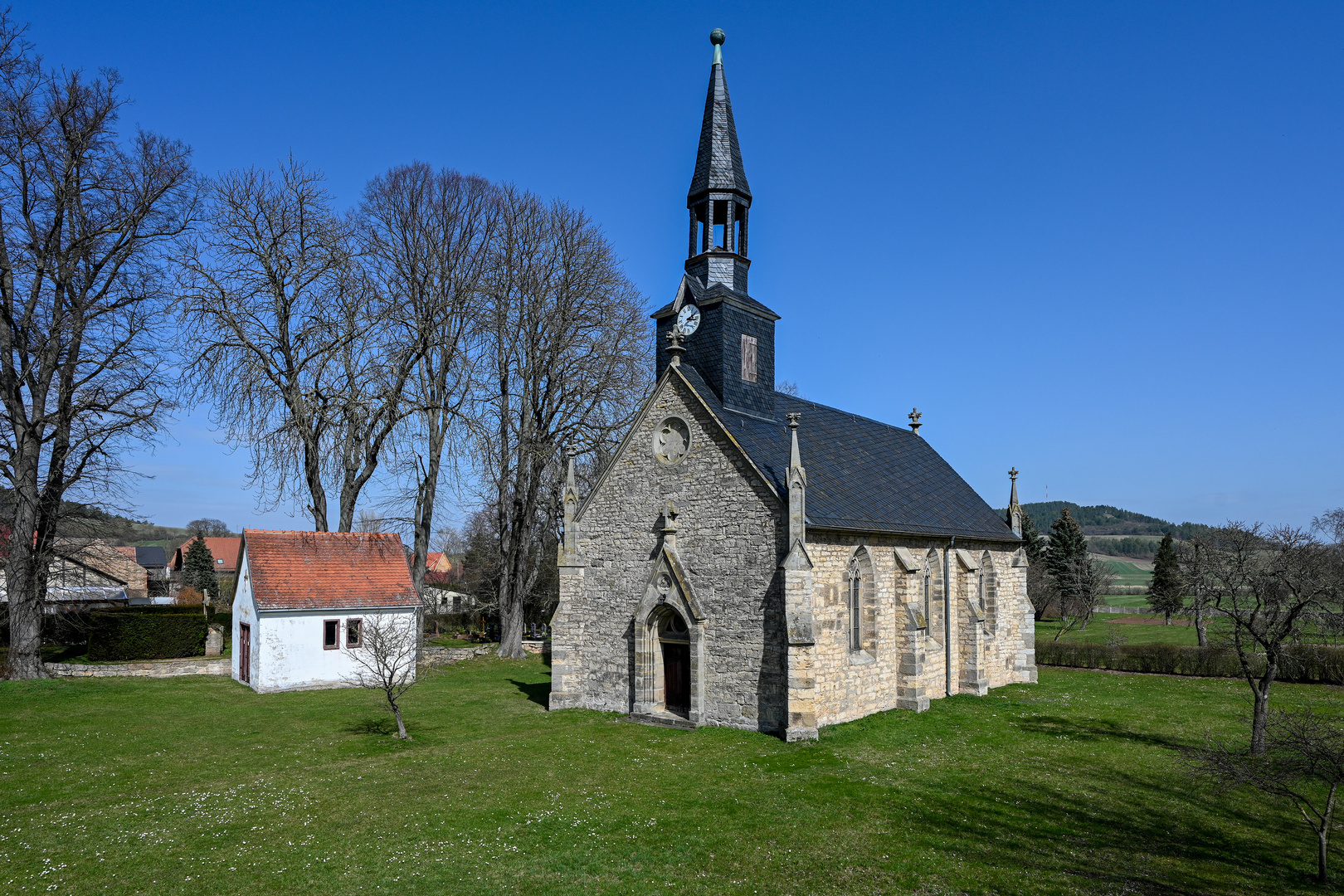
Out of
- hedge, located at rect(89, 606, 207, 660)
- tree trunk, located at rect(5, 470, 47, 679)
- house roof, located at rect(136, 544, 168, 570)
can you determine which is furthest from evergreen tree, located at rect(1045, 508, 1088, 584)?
house roof, located at rect(136, 544, 168, 570)

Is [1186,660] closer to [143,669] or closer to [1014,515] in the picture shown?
[1014,515]

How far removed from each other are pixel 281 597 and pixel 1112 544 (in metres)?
133

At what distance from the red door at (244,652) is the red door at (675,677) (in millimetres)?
14813

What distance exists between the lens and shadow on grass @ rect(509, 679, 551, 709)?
76.8ft

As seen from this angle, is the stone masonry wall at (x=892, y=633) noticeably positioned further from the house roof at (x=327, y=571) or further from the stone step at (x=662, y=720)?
the house roof at (x=327, y=571)

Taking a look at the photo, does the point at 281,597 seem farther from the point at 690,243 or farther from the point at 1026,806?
the point at 1026,806

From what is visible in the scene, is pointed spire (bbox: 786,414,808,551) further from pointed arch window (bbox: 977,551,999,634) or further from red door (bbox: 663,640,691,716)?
pointed arch window (bbox: 977,551,999,634)

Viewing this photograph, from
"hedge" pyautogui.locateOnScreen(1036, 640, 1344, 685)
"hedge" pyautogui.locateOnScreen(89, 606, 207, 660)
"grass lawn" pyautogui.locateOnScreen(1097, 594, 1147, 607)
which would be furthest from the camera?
"grass lawn" pyautogui.locateOnScreen(1097, 594, 1147, 607)

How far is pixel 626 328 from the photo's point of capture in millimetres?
35156

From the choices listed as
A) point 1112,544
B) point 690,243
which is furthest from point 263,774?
point 1112,544

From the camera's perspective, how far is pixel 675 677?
2062 centimetres

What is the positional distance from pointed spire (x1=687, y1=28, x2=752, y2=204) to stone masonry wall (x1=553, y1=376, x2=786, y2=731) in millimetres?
5816

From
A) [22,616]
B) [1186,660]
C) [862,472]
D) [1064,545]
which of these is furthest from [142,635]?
[1064,545]

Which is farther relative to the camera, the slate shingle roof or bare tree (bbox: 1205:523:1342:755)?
the slate shingle roof
